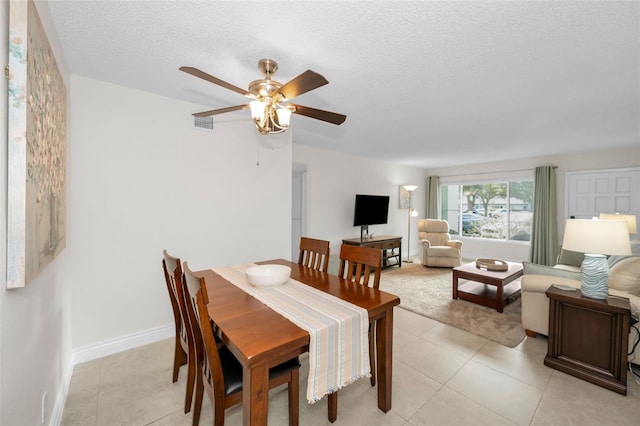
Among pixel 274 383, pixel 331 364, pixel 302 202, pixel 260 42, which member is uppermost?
pixel 260 42

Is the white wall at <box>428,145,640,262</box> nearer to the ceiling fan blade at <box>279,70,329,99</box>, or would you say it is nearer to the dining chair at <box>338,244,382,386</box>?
the dining chair at <box>338,244,382,386</box>

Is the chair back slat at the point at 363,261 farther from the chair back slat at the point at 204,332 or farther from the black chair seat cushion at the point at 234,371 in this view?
the chair back slat at the point at 204,332

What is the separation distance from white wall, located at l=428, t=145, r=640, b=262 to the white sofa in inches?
128

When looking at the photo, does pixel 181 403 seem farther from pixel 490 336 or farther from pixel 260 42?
pixel 490 336

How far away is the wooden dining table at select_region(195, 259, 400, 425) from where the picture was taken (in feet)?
3.57

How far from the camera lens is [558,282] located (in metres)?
2.39

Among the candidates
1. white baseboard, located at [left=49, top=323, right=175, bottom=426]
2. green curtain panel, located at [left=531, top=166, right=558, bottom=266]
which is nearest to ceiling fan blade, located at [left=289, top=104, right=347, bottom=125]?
white baseboard, located at [left=49, top=323, right=175, bottom=426]

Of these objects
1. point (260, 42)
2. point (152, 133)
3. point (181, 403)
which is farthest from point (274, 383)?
A: point (152, 133)

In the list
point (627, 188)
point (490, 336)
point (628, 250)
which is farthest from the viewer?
point (627, 188)

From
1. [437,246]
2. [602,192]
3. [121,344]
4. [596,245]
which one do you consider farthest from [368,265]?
[602,192]

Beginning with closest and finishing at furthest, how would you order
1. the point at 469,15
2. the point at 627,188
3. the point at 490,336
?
1. the point at 469,15
2. the point at 490,336
3. the point at 627,188

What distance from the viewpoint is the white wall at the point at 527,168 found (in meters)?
4.80

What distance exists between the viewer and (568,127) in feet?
11.5

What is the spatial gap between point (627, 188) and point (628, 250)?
4.46 m
